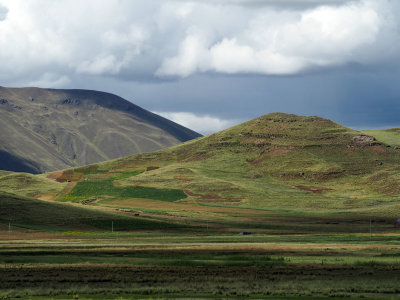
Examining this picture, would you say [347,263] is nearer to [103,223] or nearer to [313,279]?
[313,279]

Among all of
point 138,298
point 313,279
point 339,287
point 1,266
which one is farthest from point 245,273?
point 1,266

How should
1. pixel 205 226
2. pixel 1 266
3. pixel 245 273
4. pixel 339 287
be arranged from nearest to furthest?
1. pixel 339 287
2. pixel 245 273
3. pixel 1 266
4. pixel 205 226

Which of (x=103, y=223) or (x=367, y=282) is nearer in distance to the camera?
(x=367, y=282)

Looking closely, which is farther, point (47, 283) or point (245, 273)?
point (245, 273)

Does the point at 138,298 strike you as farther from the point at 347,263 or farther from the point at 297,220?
the point at 297,220

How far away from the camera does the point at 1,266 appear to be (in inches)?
2862

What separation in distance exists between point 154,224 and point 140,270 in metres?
92.4

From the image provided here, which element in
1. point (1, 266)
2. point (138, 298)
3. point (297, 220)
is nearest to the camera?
point (138, 298)

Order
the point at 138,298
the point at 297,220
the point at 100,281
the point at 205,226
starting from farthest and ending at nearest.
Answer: the point at 297,220 < the point at 205,226 < the point at 100,281 < the point at 138,298

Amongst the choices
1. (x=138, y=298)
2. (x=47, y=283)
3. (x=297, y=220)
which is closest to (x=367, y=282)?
(x=138, y=298)

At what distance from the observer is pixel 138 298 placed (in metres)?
50.8

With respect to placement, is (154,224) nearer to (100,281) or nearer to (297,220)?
(297,220)

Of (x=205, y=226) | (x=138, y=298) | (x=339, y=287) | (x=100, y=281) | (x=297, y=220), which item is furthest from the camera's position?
(x=297, y=220)

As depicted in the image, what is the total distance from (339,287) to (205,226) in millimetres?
105452
